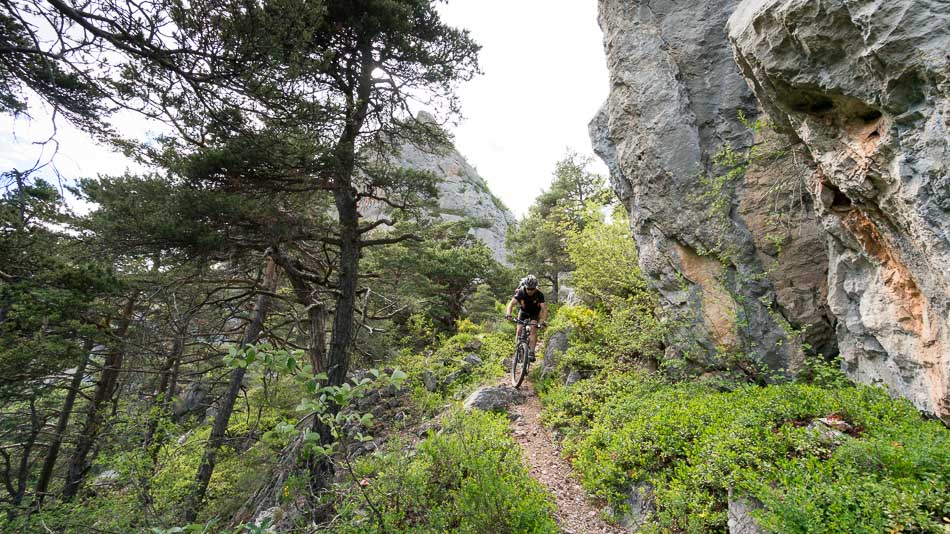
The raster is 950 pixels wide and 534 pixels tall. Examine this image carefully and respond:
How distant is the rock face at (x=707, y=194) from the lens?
18.2 ft

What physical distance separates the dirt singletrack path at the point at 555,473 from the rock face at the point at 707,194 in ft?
9.13

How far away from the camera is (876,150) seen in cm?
328

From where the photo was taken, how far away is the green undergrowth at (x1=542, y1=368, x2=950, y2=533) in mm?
2416

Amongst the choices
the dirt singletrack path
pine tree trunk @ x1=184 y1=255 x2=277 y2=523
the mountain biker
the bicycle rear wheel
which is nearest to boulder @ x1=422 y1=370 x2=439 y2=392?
the bicycle rear wheel

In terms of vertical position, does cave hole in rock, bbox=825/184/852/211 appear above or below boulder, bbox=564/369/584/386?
above

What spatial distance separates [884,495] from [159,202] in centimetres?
822

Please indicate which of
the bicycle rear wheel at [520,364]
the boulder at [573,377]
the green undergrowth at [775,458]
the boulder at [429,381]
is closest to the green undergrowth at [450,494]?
the green undergrowth at [775,458]

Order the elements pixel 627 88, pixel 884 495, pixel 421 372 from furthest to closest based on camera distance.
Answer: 1. pixel 421 372
2. pixel 627 88
3. pixel 884 495

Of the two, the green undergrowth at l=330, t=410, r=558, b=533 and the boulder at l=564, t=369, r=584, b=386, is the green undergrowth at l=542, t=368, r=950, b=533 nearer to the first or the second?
the green undergrowth at l=330, t=410, r=558, b=533

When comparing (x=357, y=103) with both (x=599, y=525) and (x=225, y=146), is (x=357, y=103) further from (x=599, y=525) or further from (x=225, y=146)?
(x=599, y=525)

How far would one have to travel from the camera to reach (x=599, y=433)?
485 centimetres

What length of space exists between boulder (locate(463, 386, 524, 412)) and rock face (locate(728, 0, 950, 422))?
5.04m

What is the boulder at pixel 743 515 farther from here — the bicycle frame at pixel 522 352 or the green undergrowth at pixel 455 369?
the green undergrowth at pixel 455 369

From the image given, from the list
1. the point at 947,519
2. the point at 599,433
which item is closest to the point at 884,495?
the point at 947,519
